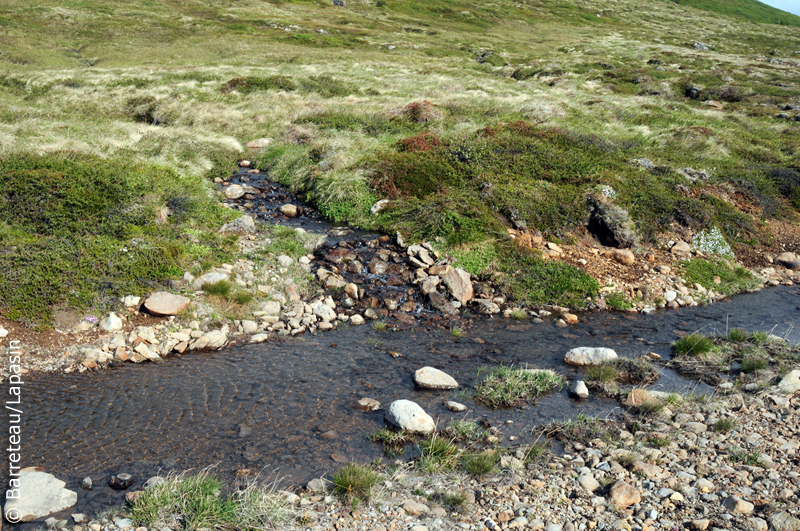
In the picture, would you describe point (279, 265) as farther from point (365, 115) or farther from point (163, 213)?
point (365, 115)

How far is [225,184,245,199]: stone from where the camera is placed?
64.5 ft

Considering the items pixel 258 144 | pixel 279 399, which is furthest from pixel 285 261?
pixel 258 144

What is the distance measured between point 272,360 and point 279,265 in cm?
417

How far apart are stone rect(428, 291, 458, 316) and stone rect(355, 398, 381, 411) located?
4.69m

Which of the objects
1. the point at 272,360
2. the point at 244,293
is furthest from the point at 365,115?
the point at 272,360

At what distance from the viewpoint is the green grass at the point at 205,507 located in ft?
18.6

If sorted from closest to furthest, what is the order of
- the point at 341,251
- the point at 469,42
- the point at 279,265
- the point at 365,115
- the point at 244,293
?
the point at 244,293 < the point at 279,265 < the point at 341,251 < the point at 365,115 < the point at 469,42

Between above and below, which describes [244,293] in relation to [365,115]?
below

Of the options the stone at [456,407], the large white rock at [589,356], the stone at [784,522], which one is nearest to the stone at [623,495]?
the stone at [784,522]

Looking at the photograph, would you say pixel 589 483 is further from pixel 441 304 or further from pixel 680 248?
pixel 680 248

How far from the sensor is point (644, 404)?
340 inches

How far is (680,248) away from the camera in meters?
16.6

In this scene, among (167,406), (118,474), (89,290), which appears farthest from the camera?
(89,290)

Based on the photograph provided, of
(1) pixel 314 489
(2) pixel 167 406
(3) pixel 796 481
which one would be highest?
(3) pixel 796 481
